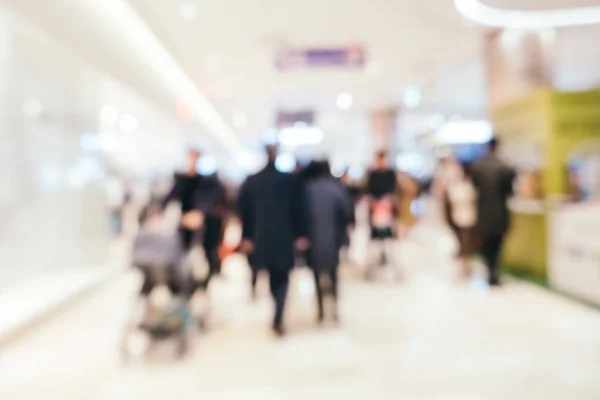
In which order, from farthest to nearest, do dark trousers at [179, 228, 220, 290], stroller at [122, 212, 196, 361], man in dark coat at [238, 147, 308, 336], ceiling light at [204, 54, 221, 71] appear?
1. ceiling light at [204, 54, 221, 71]
2. dark trousers at [179, 228, 220, 290]
3. man in dark coat at [238, 147, 308, 336]
4. stroller at [122, 212, 196, 361]

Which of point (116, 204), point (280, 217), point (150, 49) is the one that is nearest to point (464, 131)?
point (116, 204)

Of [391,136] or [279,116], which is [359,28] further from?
[391,136]

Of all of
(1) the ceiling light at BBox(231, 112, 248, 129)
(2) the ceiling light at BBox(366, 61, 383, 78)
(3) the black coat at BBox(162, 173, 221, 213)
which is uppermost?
(1) the ceiling light at BBox(231, 112, 248, 129)

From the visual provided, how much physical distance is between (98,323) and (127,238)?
Answer: 25.5ft

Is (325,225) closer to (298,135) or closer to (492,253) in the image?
(492,253)

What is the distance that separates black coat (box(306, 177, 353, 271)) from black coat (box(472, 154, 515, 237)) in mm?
2205

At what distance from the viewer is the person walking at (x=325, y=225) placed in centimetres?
434

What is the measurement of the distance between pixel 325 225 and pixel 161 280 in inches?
57.3

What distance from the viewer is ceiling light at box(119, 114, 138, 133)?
11.3 m

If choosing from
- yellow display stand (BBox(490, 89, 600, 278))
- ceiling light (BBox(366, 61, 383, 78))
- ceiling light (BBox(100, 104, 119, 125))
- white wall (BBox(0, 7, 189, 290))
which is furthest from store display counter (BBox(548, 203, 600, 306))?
ceiling light (BBox(100, 104, 119, 125))

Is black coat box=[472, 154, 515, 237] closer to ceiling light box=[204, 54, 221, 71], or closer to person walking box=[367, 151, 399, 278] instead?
person walking box=[367, 151, 399, 278]

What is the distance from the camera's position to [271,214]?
411 cm

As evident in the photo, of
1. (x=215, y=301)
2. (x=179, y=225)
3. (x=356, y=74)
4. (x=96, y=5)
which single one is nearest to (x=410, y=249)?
(x=356, y=74)

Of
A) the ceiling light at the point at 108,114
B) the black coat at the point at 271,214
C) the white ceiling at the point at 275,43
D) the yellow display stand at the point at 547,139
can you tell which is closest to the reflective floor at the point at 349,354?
the black coat at the point at 271,214
